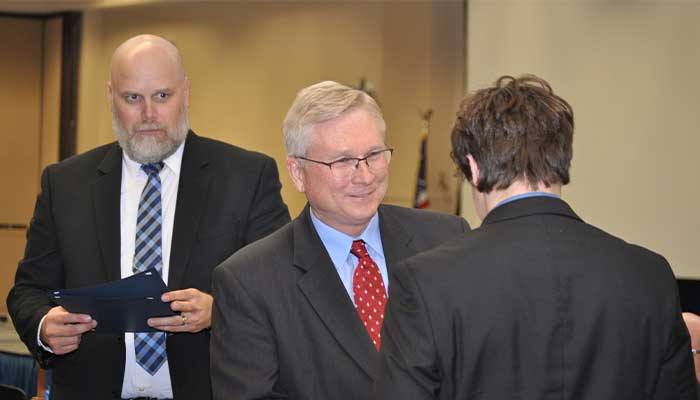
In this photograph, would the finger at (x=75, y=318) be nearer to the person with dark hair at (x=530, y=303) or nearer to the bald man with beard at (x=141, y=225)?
the bald man with beard at (x=141, y=225)

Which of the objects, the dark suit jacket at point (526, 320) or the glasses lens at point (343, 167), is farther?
the glasses lens at point (343, 167)

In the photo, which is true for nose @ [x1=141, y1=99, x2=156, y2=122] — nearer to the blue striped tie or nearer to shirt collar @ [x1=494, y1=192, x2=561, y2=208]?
the blue striped tie

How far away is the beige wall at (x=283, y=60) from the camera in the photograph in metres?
9.84

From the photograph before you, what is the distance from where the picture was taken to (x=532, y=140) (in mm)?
1798

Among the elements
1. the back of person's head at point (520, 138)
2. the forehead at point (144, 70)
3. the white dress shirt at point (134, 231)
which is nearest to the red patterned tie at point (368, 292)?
the back of person's head at point (520, 138)

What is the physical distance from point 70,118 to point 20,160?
0.72 metres

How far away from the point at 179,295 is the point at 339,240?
53cm

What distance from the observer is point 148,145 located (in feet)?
9.82

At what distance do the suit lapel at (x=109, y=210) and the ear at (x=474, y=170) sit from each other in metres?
1.47

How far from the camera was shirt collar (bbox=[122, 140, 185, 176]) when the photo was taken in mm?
3059

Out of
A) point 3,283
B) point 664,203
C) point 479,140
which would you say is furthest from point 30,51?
point 479,140

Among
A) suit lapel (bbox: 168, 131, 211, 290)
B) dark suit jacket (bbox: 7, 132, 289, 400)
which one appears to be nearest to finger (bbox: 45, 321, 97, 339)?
dark suit jacket (bbox: 7, 132, 289, 400)

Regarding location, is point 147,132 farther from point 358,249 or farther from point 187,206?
point 358,249

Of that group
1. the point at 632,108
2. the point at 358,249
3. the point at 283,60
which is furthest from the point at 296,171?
the point at 283,60
